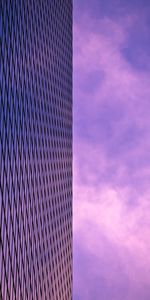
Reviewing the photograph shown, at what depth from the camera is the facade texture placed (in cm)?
6788

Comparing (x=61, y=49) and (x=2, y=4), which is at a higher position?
(x=61, y=49)

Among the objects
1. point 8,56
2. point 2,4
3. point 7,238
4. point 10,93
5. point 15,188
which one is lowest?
point 7,238

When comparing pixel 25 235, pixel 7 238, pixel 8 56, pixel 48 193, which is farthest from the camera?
pixel 48 193

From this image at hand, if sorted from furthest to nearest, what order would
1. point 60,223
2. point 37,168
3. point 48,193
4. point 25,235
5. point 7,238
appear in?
point 60,223 < point 48,193 < point 37,168 < point 25,235 < point 7,238

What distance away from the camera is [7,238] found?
65.4m

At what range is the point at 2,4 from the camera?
220 ft

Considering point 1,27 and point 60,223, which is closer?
point 1,27

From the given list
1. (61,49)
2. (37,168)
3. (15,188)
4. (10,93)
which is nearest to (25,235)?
(15,188)

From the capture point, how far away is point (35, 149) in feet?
306

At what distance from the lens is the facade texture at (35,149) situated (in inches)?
2672

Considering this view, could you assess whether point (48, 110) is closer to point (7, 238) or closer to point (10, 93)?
point (10, 93)

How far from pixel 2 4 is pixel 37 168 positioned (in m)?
37.1

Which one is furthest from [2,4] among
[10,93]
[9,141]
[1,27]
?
[9,141]

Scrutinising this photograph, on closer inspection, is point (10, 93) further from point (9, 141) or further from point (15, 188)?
point (15, 188)
